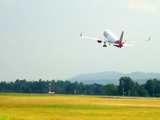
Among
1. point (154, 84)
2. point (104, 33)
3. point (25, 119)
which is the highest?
point (104, 33)

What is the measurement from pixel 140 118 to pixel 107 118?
4.71m

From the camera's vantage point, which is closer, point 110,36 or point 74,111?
point 74,111

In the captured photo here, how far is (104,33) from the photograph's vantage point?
14512cm

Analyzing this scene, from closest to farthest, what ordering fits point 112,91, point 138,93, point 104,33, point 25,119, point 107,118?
1. point 25,119
2. point 107,118
3. point 104,33
4. point 138,93
5. point 112,91

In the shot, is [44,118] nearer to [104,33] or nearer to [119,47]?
[119,47]

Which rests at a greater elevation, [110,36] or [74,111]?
[110,36]

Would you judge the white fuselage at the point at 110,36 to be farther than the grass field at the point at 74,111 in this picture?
Yes

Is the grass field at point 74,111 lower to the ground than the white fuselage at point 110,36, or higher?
lower

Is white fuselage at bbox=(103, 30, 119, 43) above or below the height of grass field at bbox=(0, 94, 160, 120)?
above

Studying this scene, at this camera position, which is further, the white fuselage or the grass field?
the white fuselage

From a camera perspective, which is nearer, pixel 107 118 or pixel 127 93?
pixel 107 118

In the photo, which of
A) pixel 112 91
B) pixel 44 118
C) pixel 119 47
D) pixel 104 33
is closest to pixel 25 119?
pixel 44 118

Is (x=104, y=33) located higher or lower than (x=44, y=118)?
higher

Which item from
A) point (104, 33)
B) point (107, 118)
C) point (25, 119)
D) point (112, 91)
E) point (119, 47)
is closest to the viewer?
point (25, 119)
